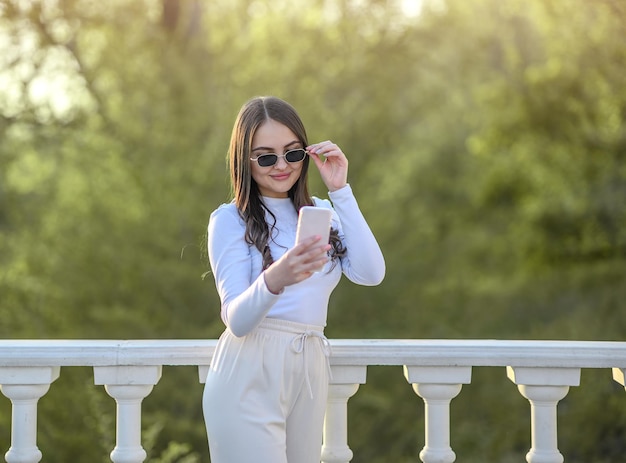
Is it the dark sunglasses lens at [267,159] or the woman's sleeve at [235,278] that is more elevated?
the dark sunglasses lens at [267,159]

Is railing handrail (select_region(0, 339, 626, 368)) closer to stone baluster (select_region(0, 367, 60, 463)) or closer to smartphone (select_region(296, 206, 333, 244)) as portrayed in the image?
stone baluster (select_region(0, 367, 60, 463))

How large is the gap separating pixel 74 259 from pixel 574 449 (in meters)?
5.06

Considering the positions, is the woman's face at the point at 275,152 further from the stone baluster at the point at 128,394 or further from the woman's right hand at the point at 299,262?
the stone baluster at the point at 128,394

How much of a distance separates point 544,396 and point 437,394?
0.33 m

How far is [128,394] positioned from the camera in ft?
8.46

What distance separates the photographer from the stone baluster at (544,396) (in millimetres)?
2590

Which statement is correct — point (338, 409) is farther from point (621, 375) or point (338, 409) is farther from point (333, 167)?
point (621, 375)

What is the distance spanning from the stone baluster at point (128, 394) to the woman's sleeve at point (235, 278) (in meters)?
0.46

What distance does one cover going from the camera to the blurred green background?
26.4ft

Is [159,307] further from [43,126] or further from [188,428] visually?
[43,126]

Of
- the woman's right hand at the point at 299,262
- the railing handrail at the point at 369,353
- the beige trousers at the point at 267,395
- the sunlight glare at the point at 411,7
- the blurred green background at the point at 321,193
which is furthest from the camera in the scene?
the sunlight glare at the point at 411,7

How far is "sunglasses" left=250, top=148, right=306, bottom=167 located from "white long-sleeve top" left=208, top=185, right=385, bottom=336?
0.14m

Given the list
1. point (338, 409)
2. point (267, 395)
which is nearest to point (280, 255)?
point (267, 395)

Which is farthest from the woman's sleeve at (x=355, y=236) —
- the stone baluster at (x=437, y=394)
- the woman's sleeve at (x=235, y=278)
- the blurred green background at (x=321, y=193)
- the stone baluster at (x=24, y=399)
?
the blurred green background at (x=321, y=193)
